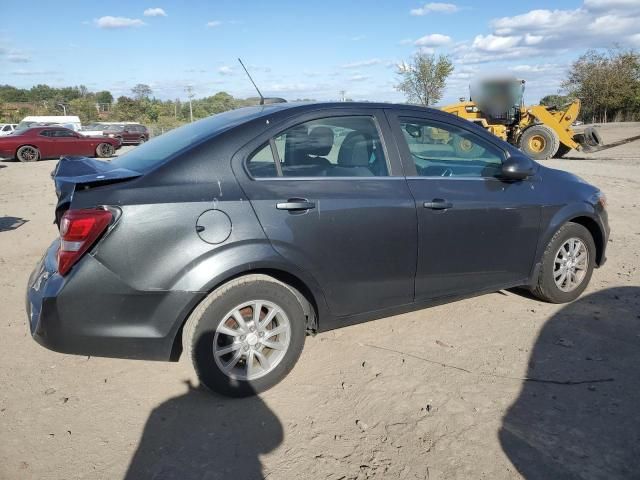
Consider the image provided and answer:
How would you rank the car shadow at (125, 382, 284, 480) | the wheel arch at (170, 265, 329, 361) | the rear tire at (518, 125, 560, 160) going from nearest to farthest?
1. the car shadow at (125, 382, 284, 480)
2. the wheel arch at (170, 265, 329, 361)
3. the rear tire at (518, 125, 560, 160)

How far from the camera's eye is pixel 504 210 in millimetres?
3799

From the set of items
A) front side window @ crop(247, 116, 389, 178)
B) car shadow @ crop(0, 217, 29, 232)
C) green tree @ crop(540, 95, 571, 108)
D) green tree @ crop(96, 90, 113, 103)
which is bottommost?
car shadow @ crop(0, 217, 29, 232)

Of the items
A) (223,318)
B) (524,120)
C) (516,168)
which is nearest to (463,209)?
(516,168)

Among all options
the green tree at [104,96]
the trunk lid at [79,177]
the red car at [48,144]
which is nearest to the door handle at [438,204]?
the trunk lid at [79,177]

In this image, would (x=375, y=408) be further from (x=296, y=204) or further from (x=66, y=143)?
(x=66, y=143)

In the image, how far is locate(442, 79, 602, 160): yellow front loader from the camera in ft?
56.4

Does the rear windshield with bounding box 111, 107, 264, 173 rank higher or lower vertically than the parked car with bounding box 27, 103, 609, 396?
higher

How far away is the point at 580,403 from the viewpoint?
2963 mm

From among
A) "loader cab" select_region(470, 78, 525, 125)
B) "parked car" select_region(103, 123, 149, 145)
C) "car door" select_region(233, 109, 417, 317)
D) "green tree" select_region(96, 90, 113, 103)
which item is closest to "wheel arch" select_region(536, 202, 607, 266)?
"car door" select_region(233, 109, 417, 317)

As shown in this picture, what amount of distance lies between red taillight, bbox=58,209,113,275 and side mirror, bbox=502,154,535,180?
8.82 feet

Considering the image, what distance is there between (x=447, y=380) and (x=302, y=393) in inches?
36.0

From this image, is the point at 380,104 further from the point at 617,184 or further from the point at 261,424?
the point at 617,184

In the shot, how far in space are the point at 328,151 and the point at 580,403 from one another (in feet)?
7.00

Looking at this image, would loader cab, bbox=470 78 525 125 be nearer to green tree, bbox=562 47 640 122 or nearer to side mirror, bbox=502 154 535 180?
side mirror, bbox=502 154 535 180
